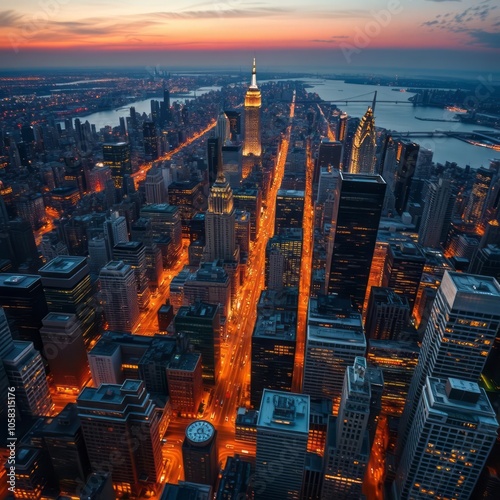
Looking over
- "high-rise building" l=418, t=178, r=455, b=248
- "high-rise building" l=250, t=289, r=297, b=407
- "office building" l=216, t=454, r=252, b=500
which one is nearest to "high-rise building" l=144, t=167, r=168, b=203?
"high-rise building" l=250, t=289, r=297, b=407

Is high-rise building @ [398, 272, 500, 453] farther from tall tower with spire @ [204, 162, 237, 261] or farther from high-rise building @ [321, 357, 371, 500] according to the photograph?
tall tower with spire @ [204, 162, 237, 261]

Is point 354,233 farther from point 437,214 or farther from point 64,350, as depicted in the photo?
point 64,350

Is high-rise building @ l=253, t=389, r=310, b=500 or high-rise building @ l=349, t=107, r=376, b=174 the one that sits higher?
high-rise building @ l=349, t=107, r=376, b=174

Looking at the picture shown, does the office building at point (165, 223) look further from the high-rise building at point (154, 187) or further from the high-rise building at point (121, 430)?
the high-rise building at point (121, 430)

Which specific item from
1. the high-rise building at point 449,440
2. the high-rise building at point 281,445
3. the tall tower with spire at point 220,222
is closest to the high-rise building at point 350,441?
the high-rise building at point 281,445

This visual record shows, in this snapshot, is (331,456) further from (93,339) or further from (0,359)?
(93,339)

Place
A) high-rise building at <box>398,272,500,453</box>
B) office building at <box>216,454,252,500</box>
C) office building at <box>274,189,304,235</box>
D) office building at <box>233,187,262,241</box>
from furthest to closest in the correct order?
office building at <box>233,187,262,241</box>, office building at <box>274,189,304,235</box>, office building at <box>216,454,252,500</box>, high-rise building at <box>398,272,500,453</box>
